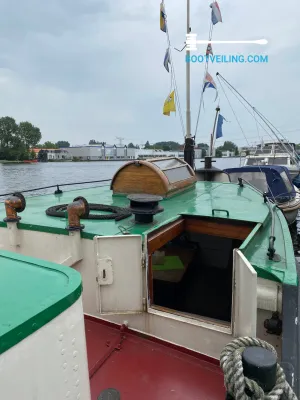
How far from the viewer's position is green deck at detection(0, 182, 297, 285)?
10.5 ft

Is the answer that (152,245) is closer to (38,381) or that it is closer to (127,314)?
(127,314)

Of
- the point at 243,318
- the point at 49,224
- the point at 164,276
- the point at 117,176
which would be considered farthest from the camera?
the point at 117,176

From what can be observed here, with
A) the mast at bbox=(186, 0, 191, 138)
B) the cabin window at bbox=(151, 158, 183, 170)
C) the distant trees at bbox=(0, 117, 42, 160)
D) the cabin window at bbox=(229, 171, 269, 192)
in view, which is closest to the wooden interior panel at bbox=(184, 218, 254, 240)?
the cabin window at bbox=(151, 158, 183, 170)

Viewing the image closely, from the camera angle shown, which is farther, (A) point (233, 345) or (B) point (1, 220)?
(B) point (1, 220)

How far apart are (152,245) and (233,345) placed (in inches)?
69.5

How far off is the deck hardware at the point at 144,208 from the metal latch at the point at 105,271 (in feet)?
2.62

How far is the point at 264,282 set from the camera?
9.76ft

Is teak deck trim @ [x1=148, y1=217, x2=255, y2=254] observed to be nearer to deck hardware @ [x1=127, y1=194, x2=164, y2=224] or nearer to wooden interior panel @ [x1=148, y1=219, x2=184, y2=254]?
wooden interior panel @ [x1=148, y1=219, x2=184, y2=254]

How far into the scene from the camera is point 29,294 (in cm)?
148

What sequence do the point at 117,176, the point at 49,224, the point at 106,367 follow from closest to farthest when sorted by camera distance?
1. the point at 106,367
2. the point at 49,224
3. the point at 117,176

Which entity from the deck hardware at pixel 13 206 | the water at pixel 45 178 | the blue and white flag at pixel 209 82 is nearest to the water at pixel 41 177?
the water at pixel 45 178

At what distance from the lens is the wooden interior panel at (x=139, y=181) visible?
6.24 metres

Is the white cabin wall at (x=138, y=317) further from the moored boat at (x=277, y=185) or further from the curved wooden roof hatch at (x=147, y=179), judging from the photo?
the moored boat at (x=277, y=185)

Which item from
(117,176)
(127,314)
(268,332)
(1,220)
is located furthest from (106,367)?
(117,176)
